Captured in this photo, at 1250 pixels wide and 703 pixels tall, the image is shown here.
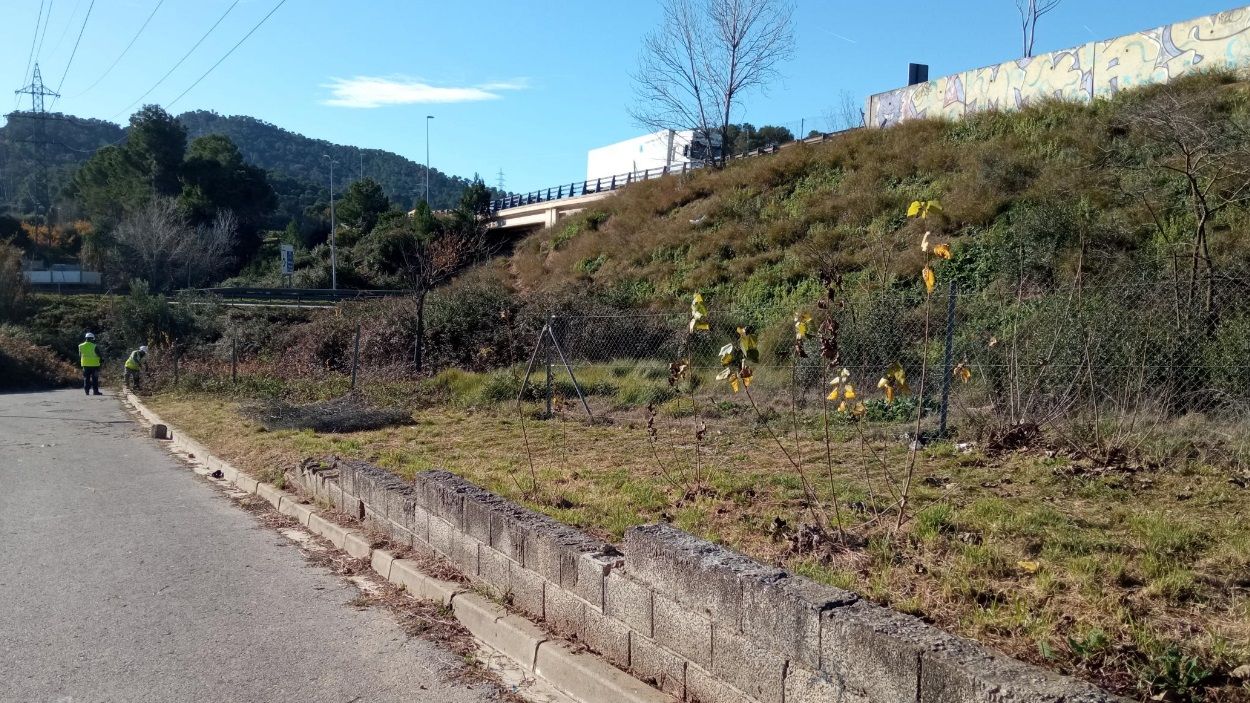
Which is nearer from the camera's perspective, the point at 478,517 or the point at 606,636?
the point at 606,636

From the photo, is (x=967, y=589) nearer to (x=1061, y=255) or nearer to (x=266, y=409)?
(x=266, y=409)

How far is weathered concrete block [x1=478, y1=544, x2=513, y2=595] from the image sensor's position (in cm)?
521

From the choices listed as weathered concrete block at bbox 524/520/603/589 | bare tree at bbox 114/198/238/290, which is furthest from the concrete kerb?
bare tree at bbox 114/198/238/290

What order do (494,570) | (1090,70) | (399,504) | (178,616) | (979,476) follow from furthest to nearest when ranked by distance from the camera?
(1090,70), (979,476), (399,504), (178,616), (494,570)

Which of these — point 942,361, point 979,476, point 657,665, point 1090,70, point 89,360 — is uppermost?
point 1090,70

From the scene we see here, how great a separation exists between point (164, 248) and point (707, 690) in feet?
183

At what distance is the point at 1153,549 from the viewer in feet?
14.9

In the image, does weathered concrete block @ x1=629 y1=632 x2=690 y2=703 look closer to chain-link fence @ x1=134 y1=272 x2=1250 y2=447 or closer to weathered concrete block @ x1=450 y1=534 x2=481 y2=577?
weathered concrete block @ x1=450 y1=534 x2=481 y2=577

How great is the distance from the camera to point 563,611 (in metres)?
4.70

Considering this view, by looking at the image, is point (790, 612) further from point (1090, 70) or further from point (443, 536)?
point (1090, 70)

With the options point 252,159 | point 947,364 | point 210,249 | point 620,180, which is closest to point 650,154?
point 620,180

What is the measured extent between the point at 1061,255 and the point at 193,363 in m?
23.3

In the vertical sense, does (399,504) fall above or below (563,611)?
above

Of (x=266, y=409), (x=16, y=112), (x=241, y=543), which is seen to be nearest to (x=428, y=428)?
(x=266, y=409)
